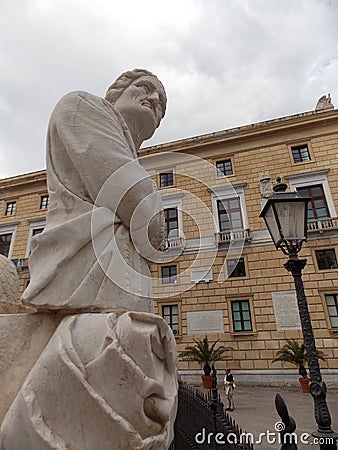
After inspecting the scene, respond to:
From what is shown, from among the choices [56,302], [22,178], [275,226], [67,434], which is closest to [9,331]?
[56,302]

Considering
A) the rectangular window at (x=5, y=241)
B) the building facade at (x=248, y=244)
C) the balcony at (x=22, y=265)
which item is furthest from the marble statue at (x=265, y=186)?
the rectangular window at (x=5, y=241)

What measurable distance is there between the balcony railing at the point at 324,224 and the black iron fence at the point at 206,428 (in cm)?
1299

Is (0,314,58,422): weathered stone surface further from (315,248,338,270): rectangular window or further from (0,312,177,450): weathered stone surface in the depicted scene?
(315,248,338,270): rectangular window

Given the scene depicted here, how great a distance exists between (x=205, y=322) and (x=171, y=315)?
1.73 meters

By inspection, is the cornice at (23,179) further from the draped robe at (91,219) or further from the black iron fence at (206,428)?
the draped robe at (91,219)

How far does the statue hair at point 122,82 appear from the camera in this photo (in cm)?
215

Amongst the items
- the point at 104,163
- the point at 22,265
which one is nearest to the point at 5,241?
the point at 22,265

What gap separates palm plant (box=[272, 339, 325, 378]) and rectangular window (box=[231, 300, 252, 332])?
6.01ft

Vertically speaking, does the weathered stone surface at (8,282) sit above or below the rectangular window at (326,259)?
below

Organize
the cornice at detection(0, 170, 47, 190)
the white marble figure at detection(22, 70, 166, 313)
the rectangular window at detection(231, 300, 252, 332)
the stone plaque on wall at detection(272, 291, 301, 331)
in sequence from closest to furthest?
the white marble figure at detection(22, 70, 166, 313) < the stone plaque on wall at detection(272, 291, 301, 331) < the rectangular window at detection(231, 300, 252, 332) < the cornice at detection(0, 170, 47, 190)

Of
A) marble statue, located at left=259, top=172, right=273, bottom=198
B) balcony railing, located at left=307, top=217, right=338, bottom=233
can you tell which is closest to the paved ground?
balcony railing, located at left=307, top=217, right=338, bottom=233

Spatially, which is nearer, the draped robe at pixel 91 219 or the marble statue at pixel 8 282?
the draped robe at pixel 91 219

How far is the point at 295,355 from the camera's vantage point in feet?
40.2

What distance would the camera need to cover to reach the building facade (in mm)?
13547
